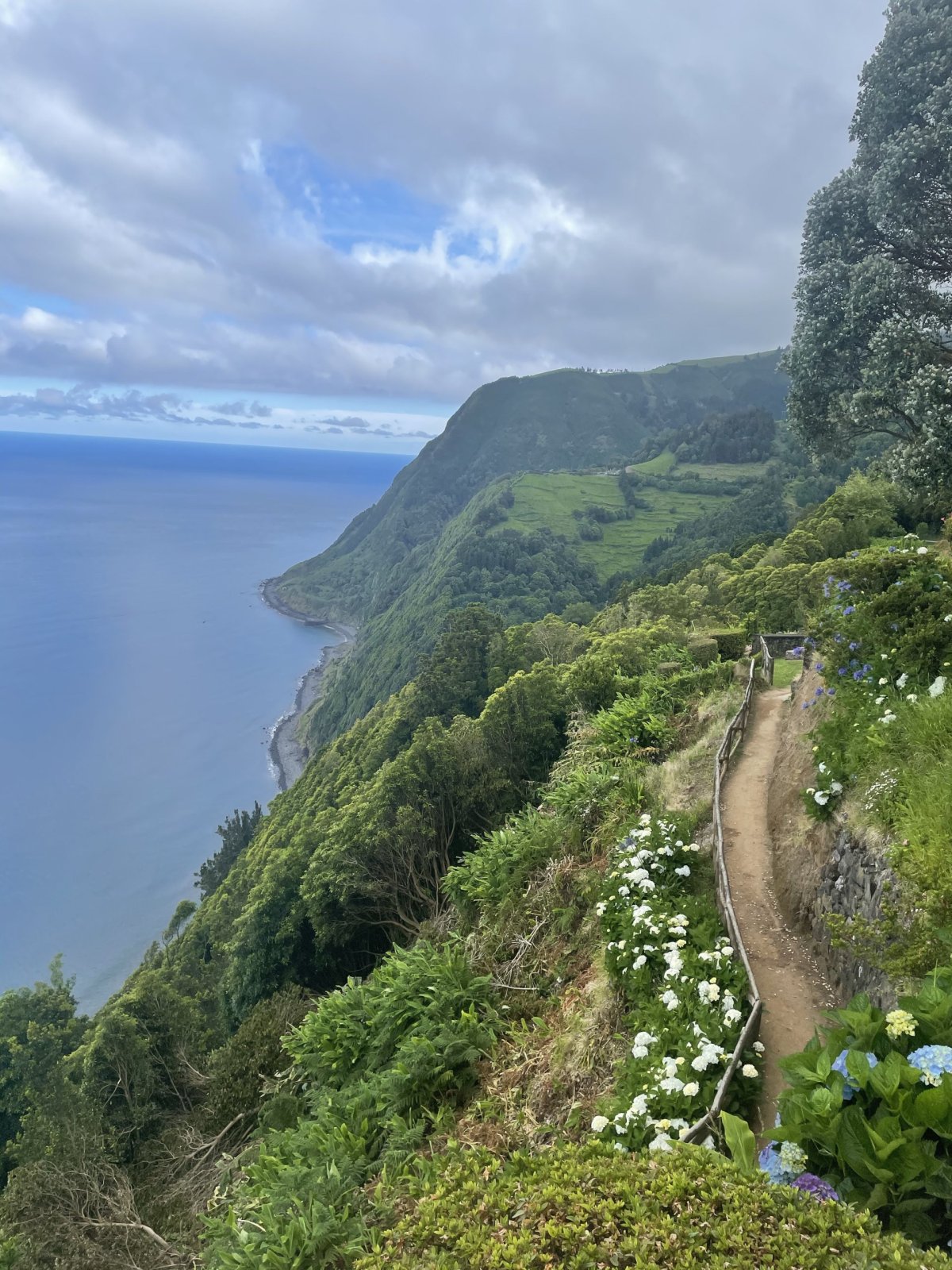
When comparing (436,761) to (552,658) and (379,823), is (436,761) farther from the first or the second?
(552,658)

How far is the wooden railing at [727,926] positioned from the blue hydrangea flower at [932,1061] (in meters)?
1.70

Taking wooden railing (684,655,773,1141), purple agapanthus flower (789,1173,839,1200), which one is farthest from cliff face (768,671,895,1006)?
purple agapanthus flower (789,1173,839,1200)

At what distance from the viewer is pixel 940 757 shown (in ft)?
21.4

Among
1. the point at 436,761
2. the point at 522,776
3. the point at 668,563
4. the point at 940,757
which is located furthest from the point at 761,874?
the point at 668,563

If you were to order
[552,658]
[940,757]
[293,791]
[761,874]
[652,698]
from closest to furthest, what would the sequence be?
[940,757] < [761,874] < [652,698] < [552,658] < [293,791]

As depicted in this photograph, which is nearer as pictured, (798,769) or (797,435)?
(798,769)

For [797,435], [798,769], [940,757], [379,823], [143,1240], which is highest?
[797,435]

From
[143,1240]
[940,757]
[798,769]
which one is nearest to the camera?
[940,757]

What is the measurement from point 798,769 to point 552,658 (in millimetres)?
24574

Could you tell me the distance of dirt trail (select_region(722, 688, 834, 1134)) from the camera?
19.7ft

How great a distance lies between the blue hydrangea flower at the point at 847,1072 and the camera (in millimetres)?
3729

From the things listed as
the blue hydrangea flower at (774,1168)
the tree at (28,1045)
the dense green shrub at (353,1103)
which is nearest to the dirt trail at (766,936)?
the blue hydrangea flower at (774,1168)

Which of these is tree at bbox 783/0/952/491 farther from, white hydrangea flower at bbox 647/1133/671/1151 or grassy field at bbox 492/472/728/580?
grassy field at bbox 492/472/728/580

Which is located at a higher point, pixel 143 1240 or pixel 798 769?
pixel 798 769
